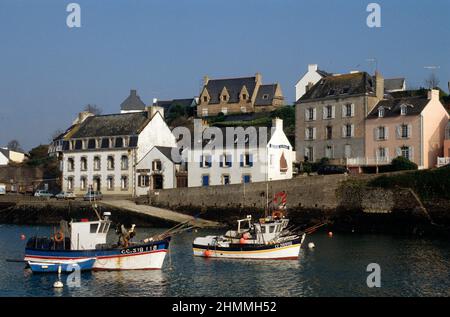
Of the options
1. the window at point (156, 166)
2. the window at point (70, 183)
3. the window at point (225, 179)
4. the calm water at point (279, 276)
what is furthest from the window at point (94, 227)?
the window at point (70, 183)

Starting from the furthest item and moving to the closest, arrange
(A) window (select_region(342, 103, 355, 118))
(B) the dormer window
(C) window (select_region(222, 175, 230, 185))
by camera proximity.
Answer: (A) window (select_region(342, 103, 355, 118))
(C) window (select_region(222, 175, 230, 185))
(B) the dormer window

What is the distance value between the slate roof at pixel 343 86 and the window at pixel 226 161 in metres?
10.0

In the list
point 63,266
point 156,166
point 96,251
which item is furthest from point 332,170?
point 63,266

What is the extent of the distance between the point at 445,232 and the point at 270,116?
39867 millimetres

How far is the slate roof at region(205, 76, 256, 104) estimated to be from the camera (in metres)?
90.1

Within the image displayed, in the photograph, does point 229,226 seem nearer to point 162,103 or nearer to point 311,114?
point 311,114

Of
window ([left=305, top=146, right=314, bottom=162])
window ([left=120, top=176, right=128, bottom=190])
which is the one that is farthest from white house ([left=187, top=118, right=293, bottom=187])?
window ([left=120, top=176, right=128, bottom=190])

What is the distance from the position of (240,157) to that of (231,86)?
3309 centimetres

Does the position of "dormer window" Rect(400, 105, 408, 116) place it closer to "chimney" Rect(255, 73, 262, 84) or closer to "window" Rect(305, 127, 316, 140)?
"window" Rect(305, 127, 316, 140)

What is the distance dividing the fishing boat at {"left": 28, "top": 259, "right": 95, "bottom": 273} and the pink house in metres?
31.7

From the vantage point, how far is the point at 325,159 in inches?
2454

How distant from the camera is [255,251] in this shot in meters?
37.3
